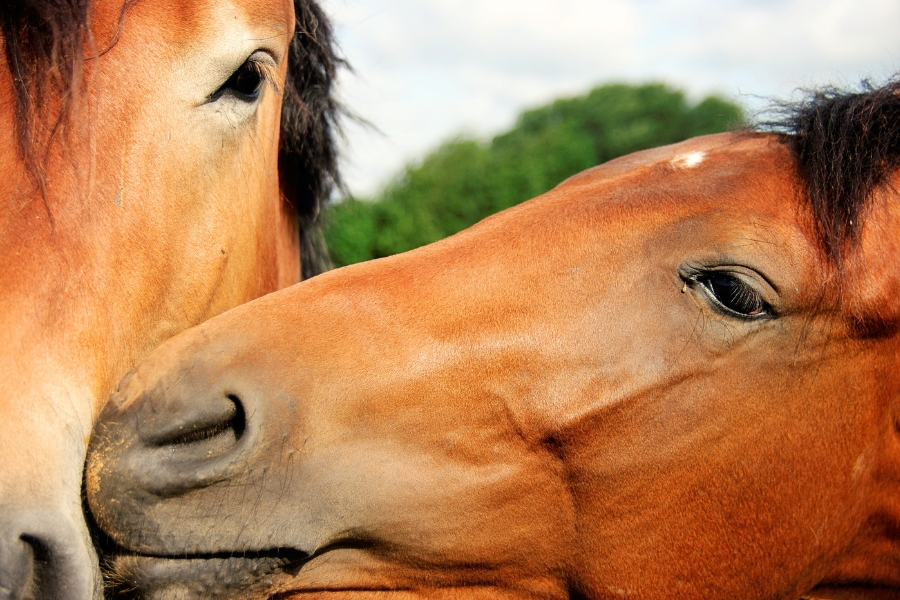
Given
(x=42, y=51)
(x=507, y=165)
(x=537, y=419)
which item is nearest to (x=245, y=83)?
(x=42, y=51)

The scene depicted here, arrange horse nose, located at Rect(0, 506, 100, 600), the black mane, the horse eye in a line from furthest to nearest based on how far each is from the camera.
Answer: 1. the horse eye
2. the black mane
3. horse nose, located at Rect(0, 506, 100, 600)

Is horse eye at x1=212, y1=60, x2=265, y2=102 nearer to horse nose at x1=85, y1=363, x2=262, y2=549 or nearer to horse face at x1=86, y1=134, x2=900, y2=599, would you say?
horse face at x1=86, y1=134, x2=900, y2=599

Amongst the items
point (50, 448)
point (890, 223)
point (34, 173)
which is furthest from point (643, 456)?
point (34, 173)

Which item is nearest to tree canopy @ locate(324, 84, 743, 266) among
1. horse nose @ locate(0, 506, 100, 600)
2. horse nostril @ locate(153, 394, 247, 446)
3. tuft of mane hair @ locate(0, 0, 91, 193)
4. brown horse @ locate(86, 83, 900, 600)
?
brown horse @ locate(86, 83, 900, 600)

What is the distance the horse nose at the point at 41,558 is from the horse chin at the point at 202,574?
0.40ft

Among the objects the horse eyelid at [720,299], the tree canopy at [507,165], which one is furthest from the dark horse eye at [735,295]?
the tree canopy at [507,165]

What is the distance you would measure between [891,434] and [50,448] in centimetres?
207

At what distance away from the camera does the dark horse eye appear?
185 centimetres

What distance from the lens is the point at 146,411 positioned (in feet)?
5.25

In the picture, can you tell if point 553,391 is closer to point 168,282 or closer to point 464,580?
point 464,580

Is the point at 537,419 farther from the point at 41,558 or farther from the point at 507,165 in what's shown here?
the point at 507,165

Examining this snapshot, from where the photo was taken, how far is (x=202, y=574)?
5.46 ft

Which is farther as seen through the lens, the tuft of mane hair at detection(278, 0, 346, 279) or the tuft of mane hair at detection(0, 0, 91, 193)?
the tuft of mane hair at detection(278, 0, 346, 279)

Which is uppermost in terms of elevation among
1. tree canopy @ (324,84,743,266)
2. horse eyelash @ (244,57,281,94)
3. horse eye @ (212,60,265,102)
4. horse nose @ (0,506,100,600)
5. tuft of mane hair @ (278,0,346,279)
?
tree canopy @ (324,84,743,266)
